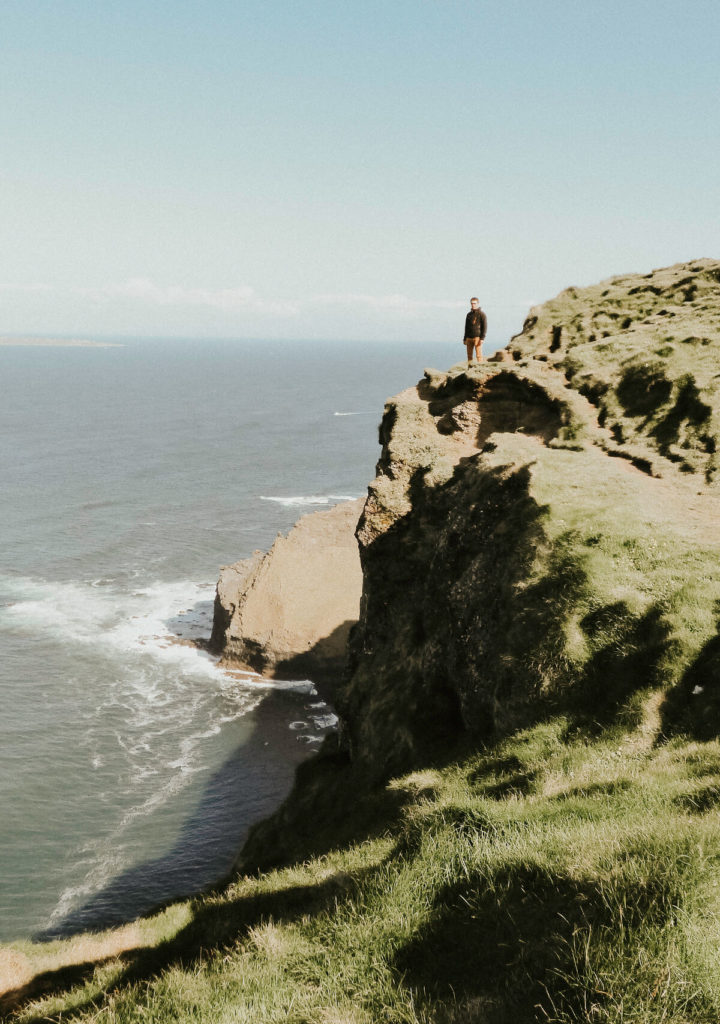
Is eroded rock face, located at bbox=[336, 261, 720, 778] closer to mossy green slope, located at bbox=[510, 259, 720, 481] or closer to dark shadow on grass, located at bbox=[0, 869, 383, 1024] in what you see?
mossy green slope, located at bbox=[510, 259, 720, 481]

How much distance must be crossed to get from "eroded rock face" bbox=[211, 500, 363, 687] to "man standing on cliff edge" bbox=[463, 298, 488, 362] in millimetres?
33681

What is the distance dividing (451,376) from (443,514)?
8.94m

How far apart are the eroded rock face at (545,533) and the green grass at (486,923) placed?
391 cm

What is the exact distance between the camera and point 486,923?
27.4 feet

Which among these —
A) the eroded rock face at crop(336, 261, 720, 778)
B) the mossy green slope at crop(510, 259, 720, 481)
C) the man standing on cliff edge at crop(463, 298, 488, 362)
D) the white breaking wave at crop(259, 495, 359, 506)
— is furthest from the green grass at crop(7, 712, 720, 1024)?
the white breaking wave at crop(259, 495, 359, 506)

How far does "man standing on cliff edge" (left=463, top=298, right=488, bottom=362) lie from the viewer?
3331 cm

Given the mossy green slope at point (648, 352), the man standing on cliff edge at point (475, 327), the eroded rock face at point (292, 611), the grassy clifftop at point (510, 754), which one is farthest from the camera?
the eroded rock face at point (292, 611)

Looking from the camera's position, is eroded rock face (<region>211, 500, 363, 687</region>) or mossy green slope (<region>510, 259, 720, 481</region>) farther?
eroded rock face (<region>211, 500, 363, 687</region>)

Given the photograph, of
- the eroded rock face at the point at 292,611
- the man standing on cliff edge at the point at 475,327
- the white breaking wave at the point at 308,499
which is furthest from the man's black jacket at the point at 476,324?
the white breaking wave at the point at 308,499

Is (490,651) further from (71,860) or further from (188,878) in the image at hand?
(71,860)

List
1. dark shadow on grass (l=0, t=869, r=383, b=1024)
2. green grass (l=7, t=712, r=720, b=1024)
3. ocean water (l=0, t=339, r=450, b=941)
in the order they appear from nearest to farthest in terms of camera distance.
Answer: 1. green grass (l=7, t=712, r=720, b=1024)
2. dark shadow on grass (l=0, t=869, r=383, b=1024)
3. ocean water (l=0, t=339, r=450, b=941)

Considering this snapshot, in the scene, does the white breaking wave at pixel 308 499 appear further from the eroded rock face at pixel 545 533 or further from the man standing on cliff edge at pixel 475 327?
the man standing on cliff edge at pixel 475 327

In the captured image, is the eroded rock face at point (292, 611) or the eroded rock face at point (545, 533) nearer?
the eroded rock face at point (545, 533)

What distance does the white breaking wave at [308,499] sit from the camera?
368 ft
